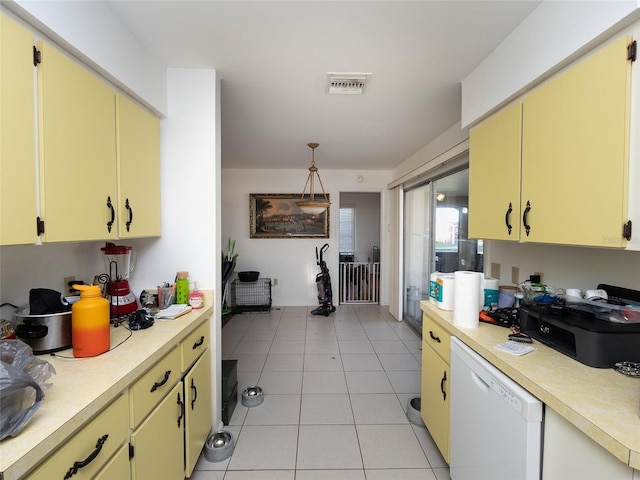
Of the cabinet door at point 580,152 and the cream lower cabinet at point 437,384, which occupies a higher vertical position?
the cabinet door at point 580,152

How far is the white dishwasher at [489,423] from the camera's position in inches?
37.8

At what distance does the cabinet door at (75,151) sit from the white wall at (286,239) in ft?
12.1

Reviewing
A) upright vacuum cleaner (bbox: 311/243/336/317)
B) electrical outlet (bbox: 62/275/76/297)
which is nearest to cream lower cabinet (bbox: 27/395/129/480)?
electrical outlet (bbox: 62/275/76/297)

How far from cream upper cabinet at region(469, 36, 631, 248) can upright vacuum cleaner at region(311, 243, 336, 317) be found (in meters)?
3.39

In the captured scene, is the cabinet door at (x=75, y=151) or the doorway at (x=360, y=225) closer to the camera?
the cabinet door at (x=75, y=151)

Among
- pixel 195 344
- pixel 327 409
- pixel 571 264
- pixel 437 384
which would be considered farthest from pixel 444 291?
pixel 195 344

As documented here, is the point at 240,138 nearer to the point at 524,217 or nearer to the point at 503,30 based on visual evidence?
the point at 503,30

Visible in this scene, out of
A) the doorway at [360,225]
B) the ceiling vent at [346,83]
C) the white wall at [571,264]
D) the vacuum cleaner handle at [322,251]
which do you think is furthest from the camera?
the doorway at [360,225]

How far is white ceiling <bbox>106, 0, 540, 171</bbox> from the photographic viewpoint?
134 cm

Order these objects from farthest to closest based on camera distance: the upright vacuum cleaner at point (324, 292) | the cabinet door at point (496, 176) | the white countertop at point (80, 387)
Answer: the upright vacuum cleaner at point (324, 292) < the cabinet door at point (496, 176) < the white countertop at point (80, 387)

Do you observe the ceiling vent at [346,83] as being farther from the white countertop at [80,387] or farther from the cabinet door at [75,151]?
the white countertop at [80,387]

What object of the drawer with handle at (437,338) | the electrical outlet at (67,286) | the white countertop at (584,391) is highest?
the electrical outlet at (67,286)

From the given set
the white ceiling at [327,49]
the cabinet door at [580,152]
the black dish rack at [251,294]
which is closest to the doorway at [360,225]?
the black dish rack at [251,294]

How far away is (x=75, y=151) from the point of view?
1175 millimetres
